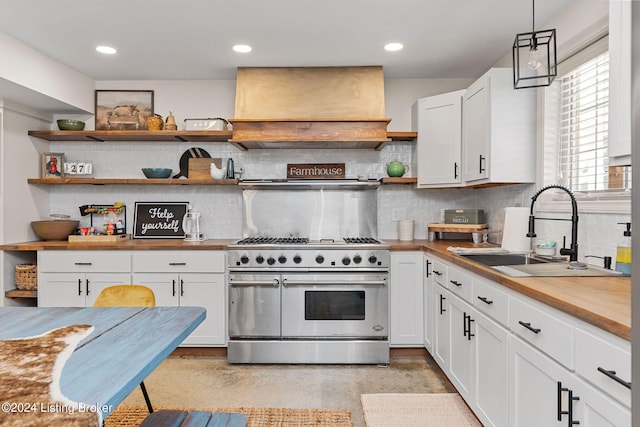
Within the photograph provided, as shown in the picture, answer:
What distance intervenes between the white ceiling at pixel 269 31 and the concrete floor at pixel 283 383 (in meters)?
2.59

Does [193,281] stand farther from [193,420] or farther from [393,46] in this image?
[393,46]

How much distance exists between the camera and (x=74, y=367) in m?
1.19

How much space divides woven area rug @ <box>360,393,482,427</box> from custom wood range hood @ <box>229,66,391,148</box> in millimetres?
2061

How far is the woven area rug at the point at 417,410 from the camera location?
2.51 meters

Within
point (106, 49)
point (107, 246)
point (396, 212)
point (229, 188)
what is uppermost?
point (106, 49)

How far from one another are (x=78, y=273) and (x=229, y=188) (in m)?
1.54

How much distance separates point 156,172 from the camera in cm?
402

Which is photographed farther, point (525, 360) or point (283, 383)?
point (283, 383)

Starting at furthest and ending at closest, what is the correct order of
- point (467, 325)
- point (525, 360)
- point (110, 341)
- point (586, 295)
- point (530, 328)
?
point (467, 325), point (525, 360), point (530, 328), point (586, 295), point (110, 341)

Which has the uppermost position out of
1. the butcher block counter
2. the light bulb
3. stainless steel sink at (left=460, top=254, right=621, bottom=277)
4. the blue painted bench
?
the light bulb

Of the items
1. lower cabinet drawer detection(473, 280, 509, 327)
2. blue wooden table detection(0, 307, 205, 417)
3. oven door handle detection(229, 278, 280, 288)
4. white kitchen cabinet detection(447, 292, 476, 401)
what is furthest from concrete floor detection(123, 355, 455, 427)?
blue wooden table detection(0, 307, 205, 417)

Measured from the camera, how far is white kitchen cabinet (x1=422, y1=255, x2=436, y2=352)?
3.33 meters

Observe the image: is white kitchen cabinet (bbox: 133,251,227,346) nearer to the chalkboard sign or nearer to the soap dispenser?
the chalkboard sign

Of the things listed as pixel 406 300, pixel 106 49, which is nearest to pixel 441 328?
pixel 406 300
